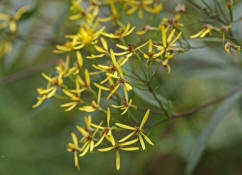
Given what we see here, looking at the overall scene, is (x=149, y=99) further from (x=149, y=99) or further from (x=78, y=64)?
(x=78, y=64)

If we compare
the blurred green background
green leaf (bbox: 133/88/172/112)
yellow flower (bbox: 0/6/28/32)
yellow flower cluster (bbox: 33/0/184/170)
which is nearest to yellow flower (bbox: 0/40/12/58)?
the blurred green background

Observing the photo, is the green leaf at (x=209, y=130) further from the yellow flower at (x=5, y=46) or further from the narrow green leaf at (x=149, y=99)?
the yellow flower at (x=5, y=46)

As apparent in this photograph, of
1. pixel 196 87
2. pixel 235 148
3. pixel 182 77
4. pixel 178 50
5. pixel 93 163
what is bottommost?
pixel 93 163

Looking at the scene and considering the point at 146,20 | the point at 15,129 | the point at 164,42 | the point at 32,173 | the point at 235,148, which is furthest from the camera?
the point at 15,129

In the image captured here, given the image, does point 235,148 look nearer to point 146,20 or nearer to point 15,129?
point 146,20

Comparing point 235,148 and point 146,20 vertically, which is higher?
point 146,20

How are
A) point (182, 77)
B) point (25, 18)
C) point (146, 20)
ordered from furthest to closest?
1. point (182, 77)
2. point (25, 18)
3. point (146, 20)

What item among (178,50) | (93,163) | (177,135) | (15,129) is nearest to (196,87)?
(177,135)
